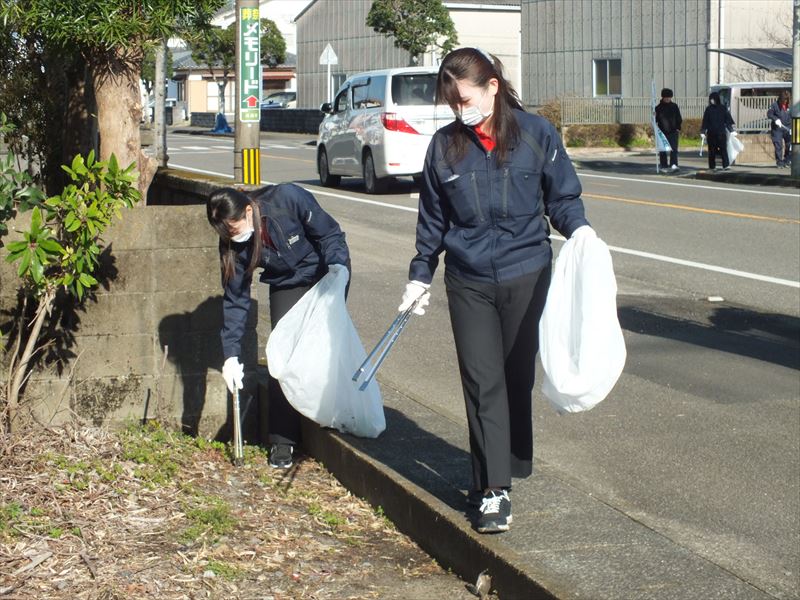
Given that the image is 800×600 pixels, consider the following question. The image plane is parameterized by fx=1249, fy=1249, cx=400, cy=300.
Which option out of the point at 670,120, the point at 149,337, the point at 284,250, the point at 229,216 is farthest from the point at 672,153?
the point at 229,216

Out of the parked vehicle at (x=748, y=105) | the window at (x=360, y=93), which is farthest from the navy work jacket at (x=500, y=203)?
the parked vehicle at (x=748, y=105)

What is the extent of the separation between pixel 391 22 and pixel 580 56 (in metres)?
7.13

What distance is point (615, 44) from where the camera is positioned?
44219mm

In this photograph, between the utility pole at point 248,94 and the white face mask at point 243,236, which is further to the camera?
the utility pole at point 248,94

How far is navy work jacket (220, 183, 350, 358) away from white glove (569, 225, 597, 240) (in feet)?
5.37

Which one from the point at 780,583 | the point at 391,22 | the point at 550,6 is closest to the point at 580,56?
the point at 550,6

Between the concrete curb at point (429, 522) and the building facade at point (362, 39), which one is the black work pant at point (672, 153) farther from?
the building facade at point (362, 39)

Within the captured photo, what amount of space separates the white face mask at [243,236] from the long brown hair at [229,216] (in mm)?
17

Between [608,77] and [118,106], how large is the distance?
38681 mm

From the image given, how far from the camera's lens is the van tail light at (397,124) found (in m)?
19.5

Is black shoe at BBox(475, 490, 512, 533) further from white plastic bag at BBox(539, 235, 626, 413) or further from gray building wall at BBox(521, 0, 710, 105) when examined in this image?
gray building wall at BBox(521, 0, 710, 105)

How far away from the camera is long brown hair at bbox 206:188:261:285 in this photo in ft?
18.0

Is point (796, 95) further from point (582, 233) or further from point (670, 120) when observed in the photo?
point (582, 233)

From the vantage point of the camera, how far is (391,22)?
44.0 m
